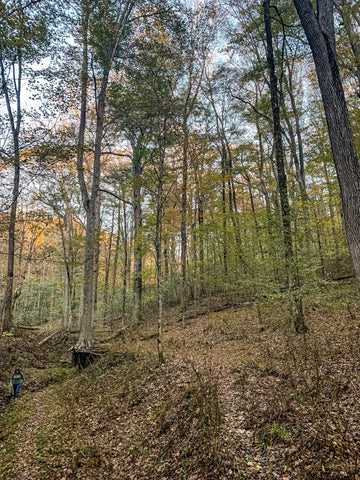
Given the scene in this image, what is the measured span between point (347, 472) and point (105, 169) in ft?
67.3

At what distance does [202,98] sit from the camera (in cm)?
1877

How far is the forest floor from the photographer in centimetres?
346

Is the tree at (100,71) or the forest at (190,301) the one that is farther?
the tree at (100,71)

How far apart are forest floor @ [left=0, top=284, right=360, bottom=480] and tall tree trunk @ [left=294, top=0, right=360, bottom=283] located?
2.38 meters

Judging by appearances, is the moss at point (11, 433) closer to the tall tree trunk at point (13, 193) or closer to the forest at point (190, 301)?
the forest at point (190, 301)

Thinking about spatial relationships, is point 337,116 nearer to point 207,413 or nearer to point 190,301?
point 207,413

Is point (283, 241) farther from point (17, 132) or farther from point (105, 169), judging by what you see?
Answer: point (105, 169)

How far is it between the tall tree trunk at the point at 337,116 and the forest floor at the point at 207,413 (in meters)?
2.38

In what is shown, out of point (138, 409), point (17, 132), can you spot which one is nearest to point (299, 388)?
point (138, 409)

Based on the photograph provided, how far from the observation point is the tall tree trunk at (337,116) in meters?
4.38

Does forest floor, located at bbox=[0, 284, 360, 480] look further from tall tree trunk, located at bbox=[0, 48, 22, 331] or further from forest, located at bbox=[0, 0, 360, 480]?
tall tree trunk, located at bbox=[0, 48, 22, 331]

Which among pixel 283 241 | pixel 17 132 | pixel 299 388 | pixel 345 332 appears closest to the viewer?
pixel 299 388

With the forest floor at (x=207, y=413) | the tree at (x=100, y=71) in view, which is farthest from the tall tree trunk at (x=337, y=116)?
the tree at (x=100, y=71)

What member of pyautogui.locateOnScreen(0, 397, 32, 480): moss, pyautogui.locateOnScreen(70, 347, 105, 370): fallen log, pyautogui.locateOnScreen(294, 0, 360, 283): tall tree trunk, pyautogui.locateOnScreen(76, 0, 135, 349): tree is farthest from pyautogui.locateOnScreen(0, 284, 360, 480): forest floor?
pyautogui.locateOnScreen(76, 0, 135, 349): tree
